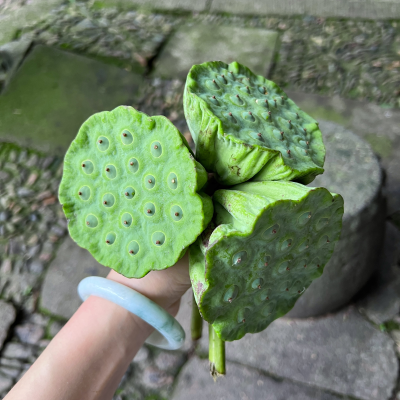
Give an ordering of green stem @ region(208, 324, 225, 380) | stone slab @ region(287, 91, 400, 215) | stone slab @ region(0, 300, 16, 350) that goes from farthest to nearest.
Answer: stone slab @ region(287, 91, 400, 215) → stone slab @ region(0, 300, 16, 350) → green stem @ region(208, 324, 225, 380)

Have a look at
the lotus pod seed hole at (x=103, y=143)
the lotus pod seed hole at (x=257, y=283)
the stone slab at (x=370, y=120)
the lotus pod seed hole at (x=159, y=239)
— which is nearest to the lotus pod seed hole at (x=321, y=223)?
the lotus pod seed hole at (x=257, y=283)

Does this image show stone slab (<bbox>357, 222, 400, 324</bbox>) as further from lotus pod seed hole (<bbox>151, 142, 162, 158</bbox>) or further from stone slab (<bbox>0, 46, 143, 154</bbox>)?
stone slab (<bbox>0, 46, 143, 154</bbox>)

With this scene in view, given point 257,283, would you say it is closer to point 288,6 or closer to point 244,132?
point 244,132

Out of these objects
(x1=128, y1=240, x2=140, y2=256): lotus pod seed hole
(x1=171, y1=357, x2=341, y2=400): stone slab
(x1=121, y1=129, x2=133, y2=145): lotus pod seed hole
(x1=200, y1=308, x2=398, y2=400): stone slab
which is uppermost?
(x1=121, y1=129, x2=133, y2=145): lotus pod seed hole

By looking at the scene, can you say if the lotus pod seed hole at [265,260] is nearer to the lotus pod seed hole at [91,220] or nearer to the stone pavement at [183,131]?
the lotus pod seed hole at [91,220]

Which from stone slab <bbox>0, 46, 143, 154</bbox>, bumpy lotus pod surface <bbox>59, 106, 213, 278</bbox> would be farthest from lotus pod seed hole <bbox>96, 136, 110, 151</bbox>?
stone slab <bbox>0, 46, 143, 154</bbox>

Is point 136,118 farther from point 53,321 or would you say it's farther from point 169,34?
point 169,34

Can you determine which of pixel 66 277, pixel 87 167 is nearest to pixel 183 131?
pixel 66 277
